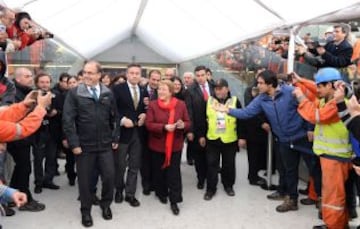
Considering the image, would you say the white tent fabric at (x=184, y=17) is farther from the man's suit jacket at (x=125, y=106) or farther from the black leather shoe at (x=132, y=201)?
the black leather shoe at (x=132, y=201)

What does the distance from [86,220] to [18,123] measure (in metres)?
1.51

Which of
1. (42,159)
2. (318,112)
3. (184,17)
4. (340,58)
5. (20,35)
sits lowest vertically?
(42,159)

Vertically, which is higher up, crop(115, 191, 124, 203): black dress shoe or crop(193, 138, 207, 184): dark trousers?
crop(193, 138, 207, 184): dark trousers

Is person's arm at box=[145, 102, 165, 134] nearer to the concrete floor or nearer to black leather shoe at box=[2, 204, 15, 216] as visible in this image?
the concrete floor

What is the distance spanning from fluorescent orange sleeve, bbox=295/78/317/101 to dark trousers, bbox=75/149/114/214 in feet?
6.51

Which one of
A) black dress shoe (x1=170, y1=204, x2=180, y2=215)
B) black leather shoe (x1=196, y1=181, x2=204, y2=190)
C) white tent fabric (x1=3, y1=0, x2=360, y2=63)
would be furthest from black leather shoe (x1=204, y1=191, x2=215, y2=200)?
white tent fabric (x1=3, y1=0, x2=360, y2=63)

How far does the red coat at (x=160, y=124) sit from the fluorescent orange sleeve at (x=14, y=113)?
4.80 feet

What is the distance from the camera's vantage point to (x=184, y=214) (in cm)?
382

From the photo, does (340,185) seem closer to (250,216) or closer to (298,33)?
(250,216)

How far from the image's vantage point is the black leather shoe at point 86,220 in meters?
3.49

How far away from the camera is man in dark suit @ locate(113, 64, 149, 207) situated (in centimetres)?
403

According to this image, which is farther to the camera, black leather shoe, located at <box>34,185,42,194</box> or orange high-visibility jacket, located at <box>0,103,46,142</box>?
black leather shoe, located at <box>34,185,42,194</box>

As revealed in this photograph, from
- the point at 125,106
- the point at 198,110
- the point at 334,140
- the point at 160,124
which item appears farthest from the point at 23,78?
the point at 334,140

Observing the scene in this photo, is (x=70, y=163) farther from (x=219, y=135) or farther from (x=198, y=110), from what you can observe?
(x=219, y=135)
